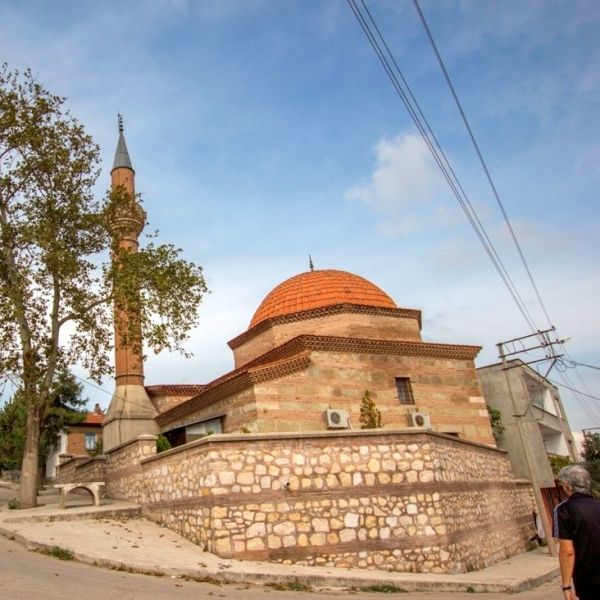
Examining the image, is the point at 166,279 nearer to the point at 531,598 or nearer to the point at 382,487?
the point at 382,487

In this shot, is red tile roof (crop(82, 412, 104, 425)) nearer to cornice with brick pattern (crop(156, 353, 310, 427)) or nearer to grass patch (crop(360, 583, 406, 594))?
cornice with brick pattern (crop(156, 353, 310, 427))

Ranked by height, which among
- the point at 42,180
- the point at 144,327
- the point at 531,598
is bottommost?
the point at 531,598

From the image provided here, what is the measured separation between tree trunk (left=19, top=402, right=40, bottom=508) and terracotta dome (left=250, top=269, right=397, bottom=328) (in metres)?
8.13

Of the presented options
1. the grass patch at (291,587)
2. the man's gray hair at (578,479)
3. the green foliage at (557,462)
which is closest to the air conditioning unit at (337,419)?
the grass patch at (291,587)

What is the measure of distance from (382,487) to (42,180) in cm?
1112

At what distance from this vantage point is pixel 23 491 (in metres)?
12.1

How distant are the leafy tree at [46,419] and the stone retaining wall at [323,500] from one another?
15335 mm

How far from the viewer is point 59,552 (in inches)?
305

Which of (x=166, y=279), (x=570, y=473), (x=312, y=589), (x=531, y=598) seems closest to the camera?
(x=570, y=473)

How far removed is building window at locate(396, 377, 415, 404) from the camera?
16.0 meters

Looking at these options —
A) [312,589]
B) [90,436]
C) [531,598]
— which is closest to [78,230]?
[312,589]

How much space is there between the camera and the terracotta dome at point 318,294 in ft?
61.5

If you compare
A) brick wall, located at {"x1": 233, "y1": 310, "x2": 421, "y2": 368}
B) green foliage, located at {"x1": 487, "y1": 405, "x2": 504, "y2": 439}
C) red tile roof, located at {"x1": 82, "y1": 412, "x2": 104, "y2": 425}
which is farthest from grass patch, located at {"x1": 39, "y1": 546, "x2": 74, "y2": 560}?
red tile roof, located at {"x1": 82, "y1": 412, "x2": 104, "y2": 425}

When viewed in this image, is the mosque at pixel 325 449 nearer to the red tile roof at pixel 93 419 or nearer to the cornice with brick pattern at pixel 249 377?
the cornice with brick pattern at pixel 249 377
